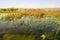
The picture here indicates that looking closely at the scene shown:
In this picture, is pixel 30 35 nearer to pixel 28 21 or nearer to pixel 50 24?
pixel 28 21

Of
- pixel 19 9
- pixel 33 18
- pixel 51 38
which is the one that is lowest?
pixel 51 38

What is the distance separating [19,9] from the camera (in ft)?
5.48

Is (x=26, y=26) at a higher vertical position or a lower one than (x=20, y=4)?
lower

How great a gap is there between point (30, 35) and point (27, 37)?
0.16ft

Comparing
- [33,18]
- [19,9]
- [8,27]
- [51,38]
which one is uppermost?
[19,9]

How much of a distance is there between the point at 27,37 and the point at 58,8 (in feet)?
1.93

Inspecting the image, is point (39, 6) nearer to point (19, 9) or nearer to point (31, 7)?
point (31, 7)

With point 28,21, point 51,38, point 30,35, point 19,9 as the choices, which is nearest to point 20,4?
point 19,9

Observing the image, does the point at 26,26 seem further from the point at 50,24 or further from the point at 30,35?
the point at 50,24

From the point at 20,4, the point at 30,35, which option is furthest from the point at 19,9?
the point at 30,35

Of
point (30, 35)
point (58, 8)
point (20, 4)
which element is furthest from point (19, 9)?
point (58, 8)

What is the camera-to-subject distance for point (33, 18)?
165 cm

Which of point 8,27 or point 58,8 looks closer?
point 8,27

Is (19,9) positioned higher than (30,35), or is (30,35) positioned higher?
(19,9)
